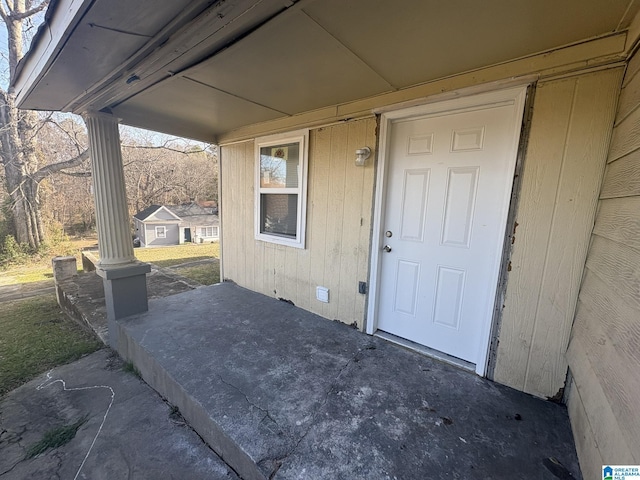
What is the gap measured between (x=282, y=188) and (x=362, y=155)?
1166 millimetres

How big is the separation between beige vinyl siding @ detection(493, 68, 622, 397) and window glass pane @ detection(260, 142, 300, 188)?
2127mm

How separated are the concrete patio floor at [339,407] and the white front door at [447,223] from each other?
0.32 meters

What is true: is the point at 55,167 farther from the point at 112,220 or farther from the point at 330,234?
the point at 330,234

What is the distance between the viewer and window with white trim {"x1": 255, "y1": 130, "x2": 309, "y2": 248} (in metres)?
2.83

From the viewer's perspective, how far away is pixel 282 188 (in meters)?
3.06

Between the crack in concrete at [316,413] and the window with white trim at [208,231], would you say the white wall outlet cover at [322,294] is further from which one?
the window with white trim at [208,231]

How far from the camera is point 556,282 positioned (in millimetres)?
1528

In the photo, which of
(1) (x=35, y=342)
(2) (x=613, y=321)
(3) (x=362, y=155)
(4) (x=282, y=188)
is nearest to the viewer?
(2) (x=613, y=321)

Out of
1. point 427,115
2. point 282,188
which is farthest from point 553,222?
point 282,188

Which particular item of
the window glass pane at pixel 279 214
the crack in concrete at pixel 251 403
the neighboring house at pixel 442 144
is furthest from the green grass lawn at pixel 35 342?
the window glass pane at pixel 279 214

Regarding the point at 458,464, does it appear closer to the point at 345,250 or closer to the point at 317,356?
the point at 317,356

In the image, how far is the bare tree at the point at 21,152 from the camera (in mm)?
6752

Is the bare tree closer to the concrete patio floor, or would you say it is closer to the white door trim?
the concrete patio floor

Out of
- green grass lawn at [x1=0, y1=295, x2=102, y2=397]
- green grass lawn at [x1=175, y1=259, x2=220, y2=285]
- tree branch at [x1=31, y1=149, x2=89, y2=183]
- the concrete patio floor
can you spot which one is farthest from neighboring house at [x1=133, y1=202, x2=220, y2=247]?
the concrete patio floor
